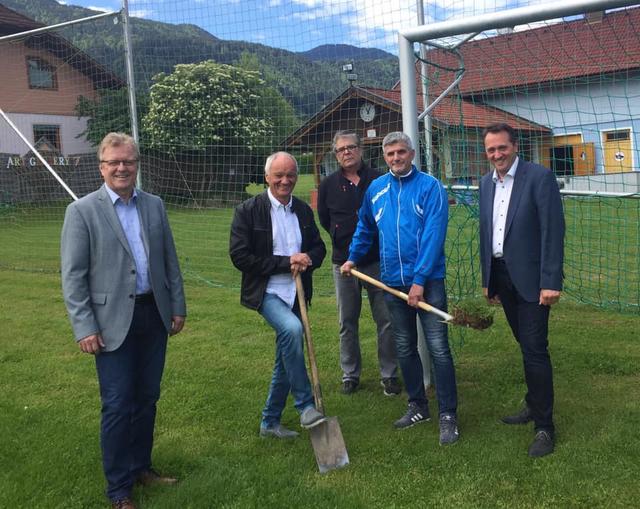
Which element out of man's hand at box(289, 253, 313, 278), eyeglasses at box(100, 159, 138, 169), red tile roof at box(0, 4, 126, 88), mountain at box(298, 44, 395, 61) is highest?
red tile roof at box(0, 4, 126, 88)

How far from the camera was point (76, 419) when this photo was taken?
4586mm

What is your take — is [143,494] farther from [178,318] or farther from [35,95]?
[35,95]

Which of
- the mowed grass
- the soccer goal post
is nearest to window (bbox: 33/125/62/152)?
the mowed grass

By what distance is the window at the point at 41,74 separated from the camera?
14500 millimetres

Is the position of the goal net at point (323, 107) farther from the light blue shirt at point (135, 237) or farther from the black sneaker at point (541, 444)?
the light blue shirt at point (135, 237)

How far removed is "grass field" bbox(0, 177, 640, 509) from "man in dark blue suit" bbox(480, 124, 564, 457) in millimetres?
402

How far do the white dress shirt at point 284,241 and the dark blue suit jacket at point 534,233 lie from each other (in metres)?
1.30

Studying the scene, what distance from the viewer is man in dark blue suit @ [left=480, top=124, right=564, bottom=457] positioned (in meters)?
3.67

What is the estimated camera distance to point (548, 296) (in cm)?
366

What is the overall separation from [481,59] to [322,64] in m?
A: 2.12

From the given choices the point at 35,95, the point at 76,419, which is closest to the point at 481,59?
the point at 76,419

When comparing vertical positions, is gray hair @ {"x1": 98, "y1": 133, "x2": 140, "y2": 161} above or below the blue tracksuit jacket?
above

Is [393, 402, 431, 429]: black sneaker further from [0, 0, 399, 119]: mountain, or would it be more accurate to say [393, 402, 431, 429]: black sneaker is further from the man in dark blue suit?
[0, 0, 399, 119]: mountain

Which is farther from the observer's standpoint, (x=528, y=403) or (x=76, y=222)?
(x=528, y=403)
